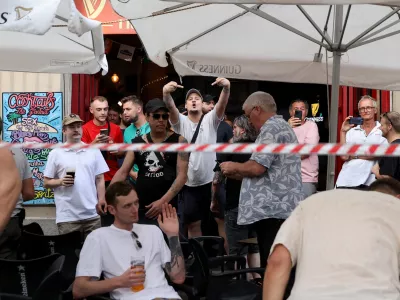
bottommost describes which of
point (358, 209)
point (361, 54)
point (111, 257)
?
point (111, 257)

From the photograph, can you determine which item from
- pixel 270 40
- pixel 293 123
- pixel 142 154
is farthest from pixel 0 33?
pixel 293 123

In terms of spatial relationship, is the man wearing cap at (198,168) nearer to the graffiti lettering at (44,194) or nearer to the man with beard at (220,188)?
the man with beard at (220,188)

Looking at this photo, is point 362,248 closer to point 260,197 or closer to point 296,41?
point 260,197

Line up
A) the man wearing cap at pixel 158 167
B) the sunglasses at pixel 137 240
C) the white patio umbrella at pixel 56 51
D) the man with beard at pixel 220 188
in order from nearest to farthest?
the sunglasses at pixel 137 240 < the man wearing cap at pixel 158 167 < the white patio umbrella at pixel 56 51 < the man with beard at pixel 220 188

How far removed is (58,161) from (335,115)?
9.25 feet

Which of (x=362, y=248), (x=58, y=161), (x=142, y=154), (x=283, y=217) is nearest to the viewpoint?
(x=362, y=248)

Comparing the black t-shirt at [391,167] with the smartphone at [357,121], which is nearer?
the black t-shirt at [391,167]

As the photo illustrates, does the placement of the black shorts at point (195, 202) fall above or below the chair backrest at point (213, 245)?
above

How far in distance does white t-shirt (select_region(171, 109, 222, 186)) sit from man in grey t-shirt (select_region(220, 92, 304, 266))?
1.87 metres

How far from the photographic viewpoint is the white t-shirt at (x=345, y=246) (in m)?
3.45

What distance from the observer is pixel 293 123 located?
9.06 m

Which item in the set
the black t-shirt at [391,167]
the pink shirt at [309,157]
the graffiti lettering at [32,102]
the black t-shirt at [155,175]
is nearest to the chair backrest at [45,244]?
the black t-shirt at [155,175]

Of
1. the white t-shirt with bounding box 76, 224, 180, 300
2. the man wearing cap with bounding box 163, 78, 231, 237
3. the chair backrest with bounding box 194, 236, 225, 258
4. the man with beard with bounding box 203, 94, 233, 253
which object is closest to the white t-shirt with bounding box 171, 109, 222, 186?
the man wearing cap with bounding box 163, 78, 231, 237

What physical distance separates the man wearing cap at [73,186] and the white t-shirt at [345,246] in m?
4.41
